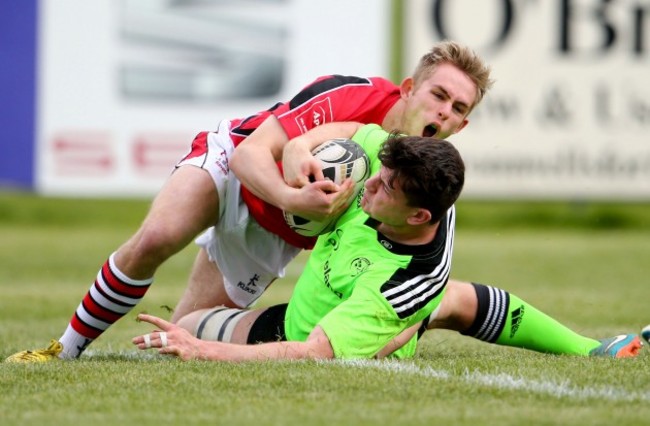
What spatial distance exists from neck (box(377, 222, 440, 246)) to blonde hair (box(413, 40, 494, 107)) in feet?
3.14

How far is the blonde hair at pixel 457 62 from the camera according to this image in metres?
5.84

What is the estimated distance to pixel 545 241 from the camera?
16.5 m

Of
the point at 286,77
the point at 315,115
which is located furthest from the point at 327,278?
the point at 286,77

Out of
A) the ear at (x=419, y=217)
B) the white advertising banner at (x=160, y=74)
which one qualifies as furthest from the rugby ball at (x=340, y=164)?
the white advertising banner at (x=160, y=74)

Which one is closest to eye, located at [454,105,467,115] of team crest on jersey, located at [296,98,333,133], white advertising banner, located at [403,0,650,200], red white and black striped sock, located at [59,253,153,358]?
team crest on jersey, located at [296,98,333,133]

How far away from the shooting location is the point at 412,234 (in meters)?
5.19

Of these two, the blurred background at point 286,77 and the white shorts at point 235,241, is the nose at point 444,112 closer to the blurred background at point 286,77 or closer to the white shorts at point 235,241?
the white shorts at point 235,241

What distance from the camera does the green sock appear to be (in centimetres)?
569

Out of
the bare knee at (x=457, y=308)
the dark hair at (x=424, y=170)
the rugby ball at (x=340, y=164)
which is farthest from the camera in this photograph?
the bare knee at (x=457, y=308)

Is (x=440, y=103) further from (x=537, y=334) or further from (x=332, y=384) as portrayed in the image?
(x=332, y=384)

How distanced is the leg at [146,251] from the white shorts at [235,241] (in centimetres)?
10

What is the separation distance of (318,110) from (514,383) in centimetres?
181

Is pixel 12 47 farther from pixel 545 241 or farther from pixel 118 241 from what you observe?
pixel 545 241

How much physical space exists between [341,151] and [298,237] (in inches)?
33.4
